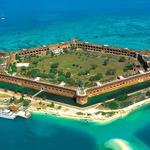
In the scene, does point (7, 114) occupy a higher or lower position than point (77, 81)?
lower

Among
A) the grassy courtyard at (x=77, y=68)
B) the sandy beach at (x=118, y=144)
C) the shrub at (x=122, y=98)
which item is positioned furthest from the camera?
the grassy courtyard at (x=77, y=68)

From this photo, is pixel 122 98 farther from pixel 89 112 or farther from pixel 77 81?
pixel 77 81

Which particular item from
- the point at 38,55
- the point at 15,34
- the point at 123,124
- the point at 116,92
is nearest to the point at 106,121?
the point at 123,124

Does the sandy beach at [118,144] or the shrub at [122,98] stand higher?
the shrub at [122,98]

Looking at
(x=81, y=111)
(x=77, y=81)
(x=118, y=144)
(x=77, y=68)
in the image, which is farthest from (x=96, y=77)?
(x=118, y=144)

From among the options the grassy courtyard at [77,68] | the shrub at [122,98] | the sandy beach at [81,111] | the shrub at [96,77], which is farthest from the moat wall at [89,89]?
the shrub at [96,77]

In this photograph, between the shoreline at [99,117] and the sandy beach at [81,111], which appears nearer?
the shoreline at [99,117]

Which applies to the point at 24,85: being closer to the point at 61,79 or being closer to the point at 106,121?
the point at 61,79

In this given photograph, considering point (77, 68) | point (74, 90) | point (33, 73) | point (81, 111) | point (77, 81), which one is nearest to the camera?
point (81, 111)

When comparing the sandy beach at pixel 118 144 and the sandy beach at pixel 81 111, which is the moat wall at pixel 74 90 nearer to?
the sandy beach at pixel 81 111

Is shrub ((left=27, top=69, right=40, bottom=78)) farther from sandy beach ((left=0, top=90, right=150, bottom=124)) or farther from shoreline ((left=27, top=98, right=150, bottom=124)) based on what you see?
shoreline ((left=27, top=98, right=150, bottom=124))

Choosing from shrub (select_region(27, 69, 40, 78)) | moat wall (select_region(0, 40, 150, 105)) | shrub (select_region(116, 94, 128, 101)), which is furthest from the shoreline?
shrub (select_region(27, 69, 40, 78))
